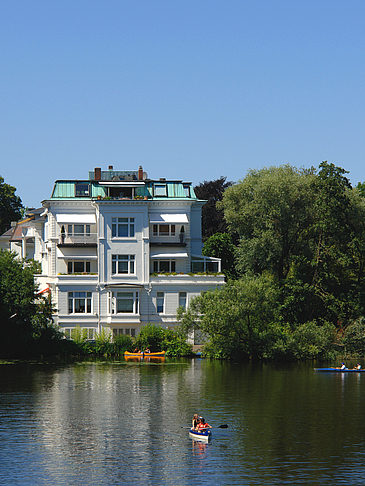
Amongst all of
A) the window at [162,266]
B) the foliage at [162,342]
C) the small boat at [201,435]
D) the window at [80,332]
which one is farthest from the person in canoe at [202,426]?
the window at [162,266]

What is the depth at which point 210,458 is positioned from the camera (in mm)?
44031

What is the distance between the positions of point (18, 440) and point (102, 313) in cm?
4808

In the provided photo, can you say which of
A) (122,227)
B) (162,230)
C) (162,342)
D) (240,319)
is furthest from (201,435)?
(162,230)

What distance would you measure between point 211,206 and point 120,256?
1377 inches

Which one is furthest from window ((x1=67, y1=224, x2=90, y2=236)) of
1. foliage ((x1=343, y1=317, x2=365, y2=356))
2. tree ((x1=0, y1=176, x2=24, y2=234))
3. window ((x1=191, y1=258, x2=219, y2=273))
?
tree ((x1=0, y1=176, x2=24, y2=234))

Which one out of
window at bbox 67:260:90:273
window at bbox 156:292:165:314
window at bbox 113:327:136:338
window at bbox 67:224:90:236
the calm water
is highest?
window at bbox 67:224:90:236

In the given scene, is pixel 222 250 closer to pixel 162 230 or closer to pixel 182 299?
pixel 162 230

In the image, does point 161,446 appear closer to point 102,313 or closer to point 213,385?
point 213,385

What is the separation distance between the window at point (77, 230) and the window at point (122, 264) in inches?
201

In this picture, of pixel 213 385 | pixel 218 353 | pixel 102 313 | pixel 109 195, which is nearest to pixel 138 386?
pixel 213 385

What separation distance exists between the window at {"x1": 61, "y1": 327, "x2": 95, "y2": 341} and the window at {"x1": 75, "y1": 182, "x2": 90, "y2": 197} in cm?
1649

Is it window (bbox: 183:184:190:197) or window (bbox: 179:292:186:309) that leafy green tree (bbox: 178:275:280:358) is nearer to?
window (bbox: 179:292:186:309)

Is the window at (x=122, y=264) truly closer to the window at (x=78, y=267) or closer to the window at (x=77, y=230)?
the window at (x=78, y=267)

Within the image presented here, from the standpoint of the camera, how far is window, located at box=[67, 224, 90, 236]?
325 ft
